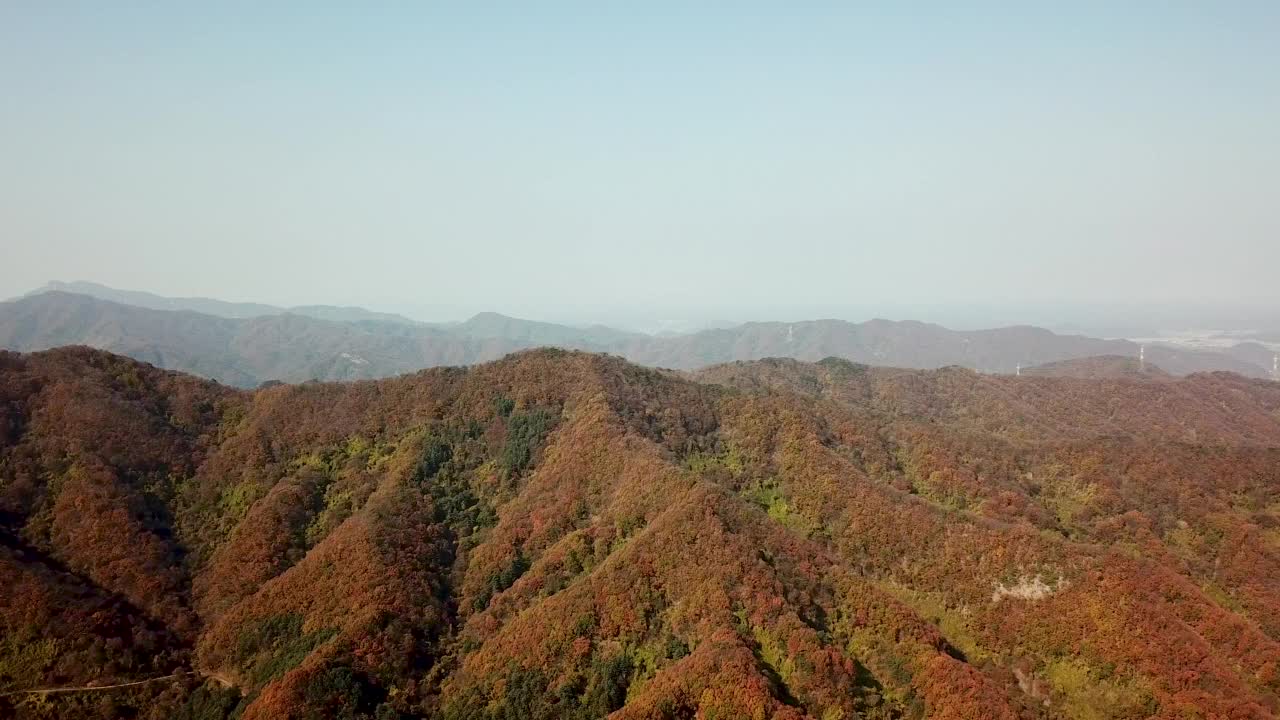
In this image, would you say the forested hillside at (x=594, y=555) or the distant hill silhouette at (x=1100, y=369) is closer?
the forested hillside at (x=594, y=555)

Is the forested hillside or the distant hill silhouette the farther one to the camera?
the distant hill silhouette

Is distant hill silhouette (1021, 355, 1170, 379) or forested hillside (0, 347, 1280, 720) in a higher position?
distant hill silhouette (1021, 355, 1170, 379)

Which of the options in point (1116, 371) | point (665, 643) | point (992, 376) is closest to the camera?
point (665, 643)

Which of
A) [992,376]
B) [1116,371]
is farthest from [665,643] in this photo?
[1116,371]

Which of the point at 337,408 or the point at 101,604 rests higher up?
the point at 337,408

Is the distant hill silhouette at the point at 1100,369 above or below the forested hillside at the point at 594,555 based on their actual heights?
above

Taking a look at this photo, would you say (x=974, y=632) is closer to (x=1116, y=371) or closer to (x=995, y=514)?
(x=995, y=514)

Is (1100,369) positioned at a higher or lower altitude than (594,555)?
higher

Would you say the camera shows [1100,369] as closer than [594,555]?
No
